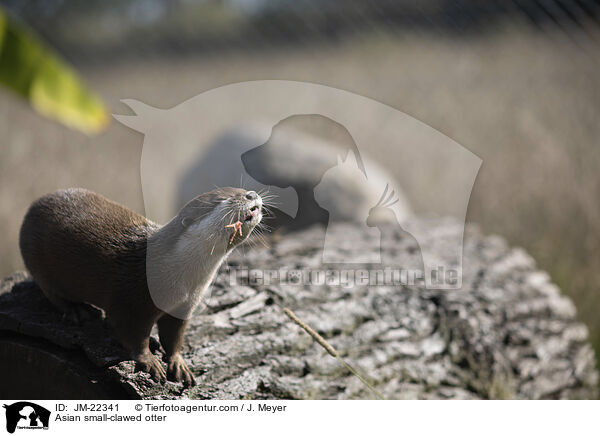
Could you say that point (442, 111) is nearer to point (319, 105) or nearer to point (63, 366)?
point (319, 105)

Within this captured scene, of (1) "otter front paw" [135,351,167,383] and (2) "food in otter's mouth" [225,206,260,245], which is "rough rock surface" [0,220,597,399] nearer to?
(1) "otter front paw" [135,351,167,383]

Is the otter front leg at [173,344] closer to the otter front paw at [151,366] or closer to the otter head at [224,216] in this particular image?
the otter front paw at [151,366]

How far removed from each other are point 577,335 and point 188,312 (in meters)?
2.20

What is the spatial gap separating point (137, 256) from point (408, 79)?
14.0 feet

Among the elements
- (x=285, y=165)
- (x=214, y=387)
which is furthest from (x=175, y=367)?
(x=285, y=165)

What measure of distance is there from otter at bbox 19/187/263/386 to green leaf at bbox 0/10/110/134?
0.29m

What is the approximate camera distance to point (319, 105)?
259cm

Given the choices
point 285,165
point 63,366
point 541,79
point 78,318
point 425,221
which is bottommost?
point 63,366

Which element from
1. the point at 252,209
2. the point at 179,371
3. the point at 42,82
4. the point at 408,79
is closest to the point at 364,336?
the point at 179,371

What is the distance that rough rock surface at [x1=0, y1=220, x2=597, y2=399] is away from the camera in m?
1.65

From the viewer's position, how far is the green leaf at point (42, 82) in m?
1.17
